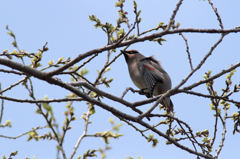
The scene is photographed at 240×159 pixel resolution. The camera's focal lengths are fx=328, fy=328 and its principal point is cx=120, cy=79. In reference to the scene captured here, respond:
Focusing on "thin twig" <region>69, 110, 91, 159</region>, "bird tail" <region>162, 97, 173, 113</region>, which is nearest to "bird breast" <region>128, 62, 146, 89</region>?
"bird tail" <region>162, 97, 173, 113</region>

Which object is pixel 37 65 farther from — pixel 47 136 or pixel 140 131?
pixel 140 131

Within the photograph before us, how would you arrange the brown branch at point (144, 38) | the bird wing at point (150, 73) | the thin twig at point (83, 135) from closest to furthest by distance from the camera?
the brown branch at point (144, 38)
the thin twig at point (83, 135)
the bird wing at point (150, 73)

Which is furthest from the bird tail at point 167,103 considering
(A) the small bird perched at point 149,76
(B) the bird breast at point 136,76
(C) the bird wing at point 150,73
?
(B) the bird breast at point 136,76

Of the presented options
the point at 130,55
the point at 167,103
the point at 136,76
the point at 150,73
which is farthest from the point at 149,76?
the point at 130,55

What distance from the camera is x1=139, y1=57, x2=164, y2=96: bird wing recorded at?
7.18 m

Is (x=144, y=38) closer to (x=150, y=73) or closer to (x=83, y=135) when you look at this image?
(x=83, y=135)

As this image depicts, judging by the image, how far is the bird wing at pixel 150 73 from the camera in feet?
23.6

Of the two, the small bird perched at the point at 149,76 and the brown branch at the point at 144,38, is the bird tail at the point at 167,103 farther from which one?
the brown branch at the point at 144,38

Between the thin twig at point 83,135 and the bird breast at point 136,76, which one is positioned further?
the bird breast at point 136,76

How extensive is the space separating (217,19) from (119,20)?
7.01 ft

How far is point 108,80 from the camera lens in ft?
20.7

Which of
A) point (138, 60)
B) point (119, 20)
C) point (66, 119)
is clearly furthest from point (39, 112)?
point (138, 60)

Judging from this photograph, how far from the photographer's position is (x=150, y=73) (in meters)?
7.46

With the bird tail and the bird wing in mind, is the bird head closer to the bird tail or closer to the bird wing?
the bird wing
